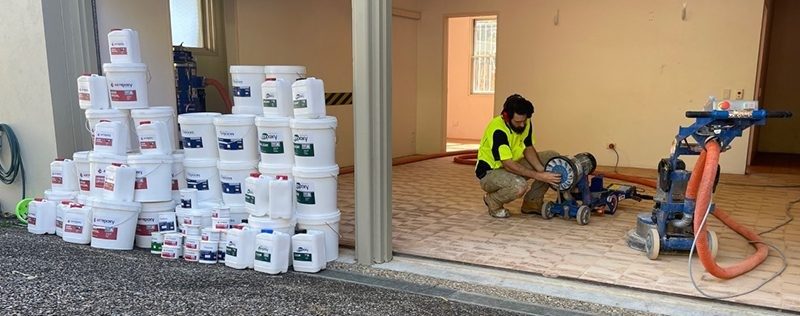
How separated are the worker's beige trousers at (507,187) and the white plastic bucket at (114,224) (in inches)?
115

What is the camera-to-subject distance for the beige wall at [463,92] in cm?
1181

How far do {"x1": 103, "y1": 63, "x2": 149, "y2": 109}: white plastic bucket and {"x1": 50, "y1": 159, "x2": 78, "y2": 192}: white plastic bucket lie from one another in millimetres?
687

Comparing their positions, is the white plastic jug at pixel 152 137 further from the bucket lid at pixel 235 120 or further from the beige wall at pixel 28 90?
the beige wall at pixel 28 90

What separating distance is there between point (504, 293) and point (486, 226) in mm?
1454

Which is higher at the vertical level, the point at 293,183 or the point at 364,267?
the point at 293,183

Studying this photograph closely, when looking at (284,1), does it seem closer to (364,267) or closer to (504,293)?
(364,267)

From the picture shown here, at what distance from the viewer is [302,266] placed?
3584mm

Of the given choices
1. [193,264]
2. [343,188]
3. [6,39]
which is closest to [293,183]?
[193,264]

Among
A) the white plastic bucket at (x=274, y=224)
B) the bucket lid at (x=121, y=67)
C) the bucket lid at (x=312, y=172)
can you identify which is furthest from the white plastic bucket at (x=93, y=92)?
the bucket lid at (x=312, y=172)

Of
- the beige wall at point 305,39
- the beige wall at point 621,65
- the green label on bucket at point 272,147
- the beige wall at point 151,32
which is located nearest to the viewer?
the green label on bucket at point 272,147

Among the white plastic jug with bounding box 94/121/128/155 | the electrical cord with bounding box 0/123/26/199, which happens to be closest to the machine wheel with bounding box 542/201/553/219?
the white plastic jug with bounding box 94/121/128/155

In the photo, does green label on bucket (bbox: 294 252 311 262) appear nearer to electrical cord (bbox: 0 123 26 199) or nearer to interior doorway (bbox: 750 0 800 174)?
electrical cord (bbox: 0 123 26 199)

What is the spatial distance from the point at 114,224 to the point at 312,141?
167cm

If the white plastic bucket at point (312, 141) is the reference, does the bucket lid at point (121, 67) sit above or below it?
above
